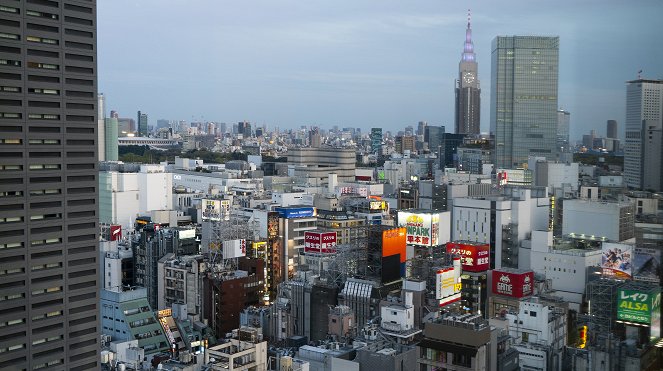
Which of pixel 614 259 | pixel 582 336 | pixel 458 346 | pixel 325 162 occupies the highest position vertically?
pixel 325 162

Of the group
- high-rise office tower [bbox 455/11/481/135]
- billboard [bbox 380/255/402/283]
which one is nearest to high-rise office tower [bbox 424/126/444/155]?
high-rise office tower [bbox 455/11/481/135]

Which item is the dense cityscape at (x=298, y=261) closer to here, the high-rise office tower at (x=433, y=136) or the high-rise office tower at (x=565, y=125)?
the high-rise office tower at (x=565, y=125)

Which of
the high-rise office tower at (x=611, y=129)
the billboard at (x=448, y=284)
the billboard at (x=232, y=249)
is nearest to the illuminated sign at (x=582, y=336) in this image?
the billboard at (x=448, y=284)

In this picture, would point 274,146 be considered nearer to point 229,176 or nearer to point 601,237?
point 229,176

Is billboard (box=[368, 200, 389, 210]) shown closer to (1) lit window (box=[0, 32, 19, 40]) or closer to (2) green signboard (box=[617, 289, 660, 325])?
(2) green signboard (box=[617, 289, 660, 325])

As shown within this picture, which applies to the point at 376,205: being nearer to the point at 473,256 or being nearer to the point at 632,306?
the point at 473,256

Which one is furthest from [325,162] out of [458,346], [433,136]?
[458,346]

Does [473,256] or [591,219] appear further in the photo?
[591,219]
